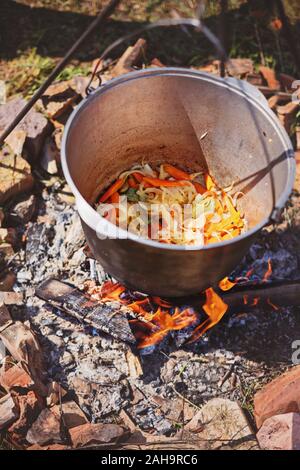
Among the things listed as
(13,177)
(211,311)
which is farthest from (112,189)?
(211,311)

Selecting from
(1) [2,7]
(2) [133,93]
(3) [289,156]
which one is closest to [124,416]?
(3) [289,156]

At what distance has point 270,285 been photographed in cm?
330

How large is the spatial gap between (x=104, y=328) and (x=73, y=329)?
0.84 ft

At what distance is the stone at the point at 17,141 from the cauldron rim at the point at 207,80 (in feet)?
3.43

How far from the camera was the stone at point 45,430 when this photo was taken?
2.80 m

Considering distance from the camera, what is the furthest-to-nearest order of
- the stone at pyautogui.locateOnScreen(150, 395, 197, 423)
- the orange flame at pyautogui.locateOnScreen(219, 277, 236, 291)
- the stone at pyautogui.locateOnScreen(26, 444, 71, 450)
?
the orange flame at pyautogui.locateOnScreen(219, 277, 236, 291) → the stone at pyautogui.locateOnScreen(150, 395, 197, 423) → the stone at pyautogui.locateOnScreen(26, 444, 71, 450)

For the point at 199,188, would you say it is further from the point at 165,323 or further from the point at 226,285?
the point at 165,323

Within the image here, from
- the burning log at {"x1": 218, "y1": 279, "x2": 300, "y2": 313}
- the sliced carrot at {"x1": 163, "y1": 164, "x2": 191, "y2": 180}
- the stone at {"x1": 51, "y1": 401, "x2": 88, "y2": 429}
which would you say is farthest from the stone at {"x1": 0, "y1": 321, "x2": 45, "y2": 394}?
the sliced carrot at {"x1": 163, "y1": 164, "x2": 191, "y2": 180}

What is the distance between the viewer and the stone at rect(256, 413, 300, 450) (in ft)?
9.12

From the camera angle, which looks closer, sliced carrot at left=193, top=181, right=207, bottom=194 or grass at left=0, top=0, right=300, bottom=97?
sliced carrot at left=193, top=181, right=207, bottom=194

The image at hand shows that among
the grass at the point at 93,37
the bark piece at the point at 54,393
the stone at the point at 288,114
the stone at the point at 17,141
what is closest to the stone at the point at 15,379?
the bark piece at the point at 54,393

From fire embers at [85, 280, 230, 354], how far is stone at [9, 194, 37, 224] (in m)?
0.85

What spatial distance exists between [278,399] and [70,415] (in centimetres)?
121

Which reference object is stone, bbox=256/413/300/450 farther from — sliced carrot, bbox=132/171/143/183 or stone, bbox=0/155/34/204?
stone, bbox=0/155/34/204
